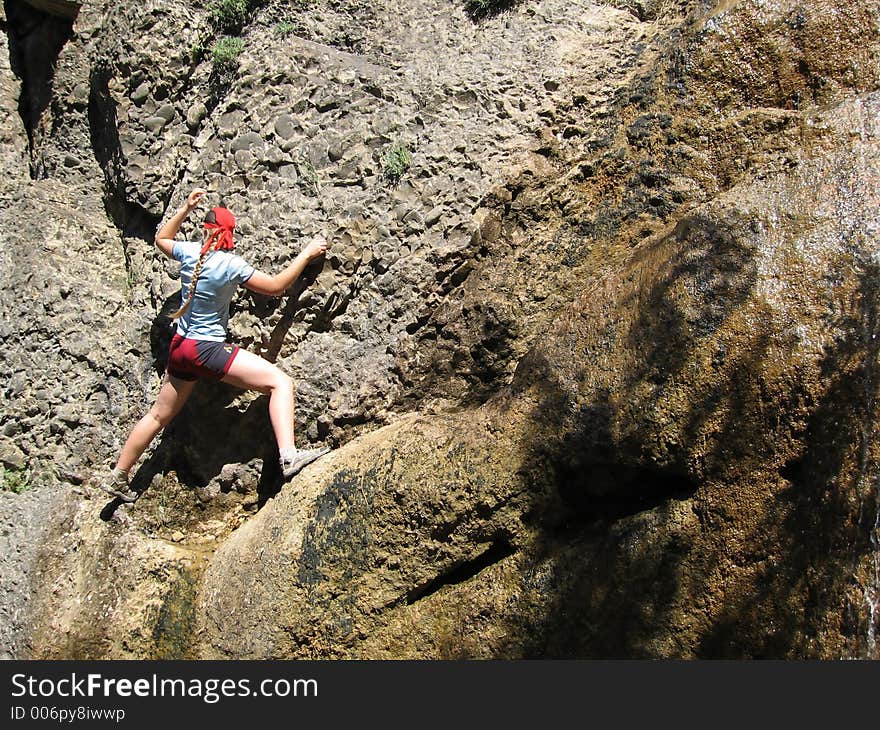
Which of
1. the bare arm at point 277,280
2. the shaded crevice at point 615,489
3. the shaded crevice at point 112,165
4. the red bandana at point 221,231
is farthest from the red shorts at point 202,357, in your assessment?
the shaded crevice at point 615,489

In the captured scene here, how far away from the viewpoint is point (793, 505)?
368 centimetres

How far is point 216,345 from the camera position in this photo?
4.94 meters

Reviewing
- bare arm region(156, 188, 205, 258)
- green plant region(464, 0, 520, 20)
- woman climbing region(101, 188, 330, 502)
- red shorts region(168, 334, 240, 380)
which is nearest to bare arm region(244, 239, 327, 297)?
woman climbing region(101, 188, 330, 502)

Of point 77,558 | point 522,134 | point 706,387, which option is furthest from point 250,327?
point 706,387

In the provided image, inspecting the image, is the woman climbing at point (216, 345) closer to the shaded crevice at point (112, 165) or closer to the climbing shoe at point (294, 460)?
the climbing shoe at point (294, 460)

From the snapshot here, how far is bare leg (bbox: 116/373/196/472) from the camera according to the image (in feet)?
16.6

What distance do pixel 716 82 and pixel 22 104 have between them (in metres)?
5.34

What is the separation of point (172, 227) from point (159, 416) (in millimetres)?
1111

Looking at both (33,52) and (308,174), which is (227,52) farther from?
(33,52)

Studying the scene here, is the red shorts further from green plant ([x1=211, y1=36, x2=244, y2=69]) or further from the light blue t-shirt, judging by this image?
green plant ([x1=211, y1=36, x2=244, y2=69])

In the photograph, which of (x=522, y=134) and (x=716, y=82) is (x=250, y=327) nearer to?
(x=522, y=134)

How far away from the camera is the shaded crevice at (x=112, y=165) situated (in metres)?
6.09

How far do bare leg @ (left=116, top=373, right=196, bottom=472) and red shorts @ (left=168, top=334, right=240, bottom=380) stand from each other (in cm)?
13

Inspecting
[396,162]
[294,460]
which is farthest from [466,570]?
[396,162]
